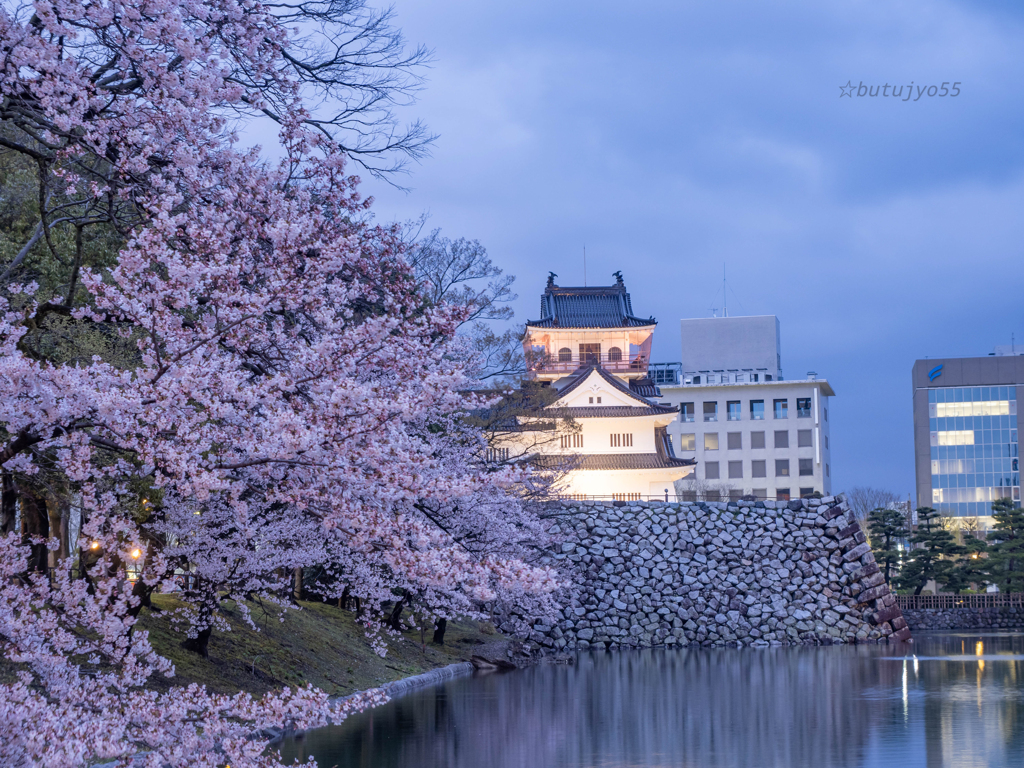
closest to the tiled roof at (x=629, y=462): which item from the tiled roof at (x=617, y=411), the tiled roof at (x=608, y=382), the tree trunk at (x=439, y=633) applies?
the tiled roof at (x=617, y=411)

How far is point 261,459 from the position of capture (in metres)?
4.91

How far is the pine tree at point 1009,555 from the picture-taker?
1506 inches

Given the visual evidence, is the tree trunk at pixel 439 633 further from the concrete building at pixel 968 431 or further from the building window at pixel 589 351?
the concrete building at pixel 968 431

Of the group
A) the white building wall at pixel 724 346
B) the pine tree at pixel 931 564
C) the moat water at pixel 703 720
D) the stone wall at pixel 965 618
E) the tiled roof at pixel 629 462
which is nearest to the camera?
the moat water at pixel 703 720

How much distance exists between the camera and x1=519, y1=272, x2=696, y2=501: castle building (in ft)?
114

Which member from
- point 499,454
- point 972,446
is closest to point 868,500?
point 972,446

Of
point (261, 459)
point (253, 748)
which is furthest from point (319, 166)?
point (253, 748)

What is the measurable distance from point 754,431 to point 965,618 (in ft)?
87.0

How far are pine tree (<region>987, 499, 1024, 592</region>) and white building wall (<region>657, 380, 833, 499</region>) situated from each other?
76.5ft

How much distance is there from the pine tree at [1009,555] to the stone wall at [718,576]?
39.5 ft

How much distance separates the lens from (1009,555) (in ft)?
125

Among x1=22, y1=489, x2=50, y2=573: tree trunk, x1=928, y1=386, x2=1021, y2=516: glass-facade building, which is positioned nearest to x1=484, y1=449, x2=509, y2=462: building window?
x1=22, y1=489, x2=50, y2=573: tree trunk

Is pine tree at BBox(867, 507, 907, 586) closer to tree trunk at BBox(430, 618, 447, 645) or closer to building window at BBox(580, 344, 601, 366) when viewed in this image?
building window at BBox(580, 344, 601, 366)

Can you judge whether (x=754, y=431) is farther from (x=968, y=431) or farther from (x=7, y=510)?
(x=7, y=510)
